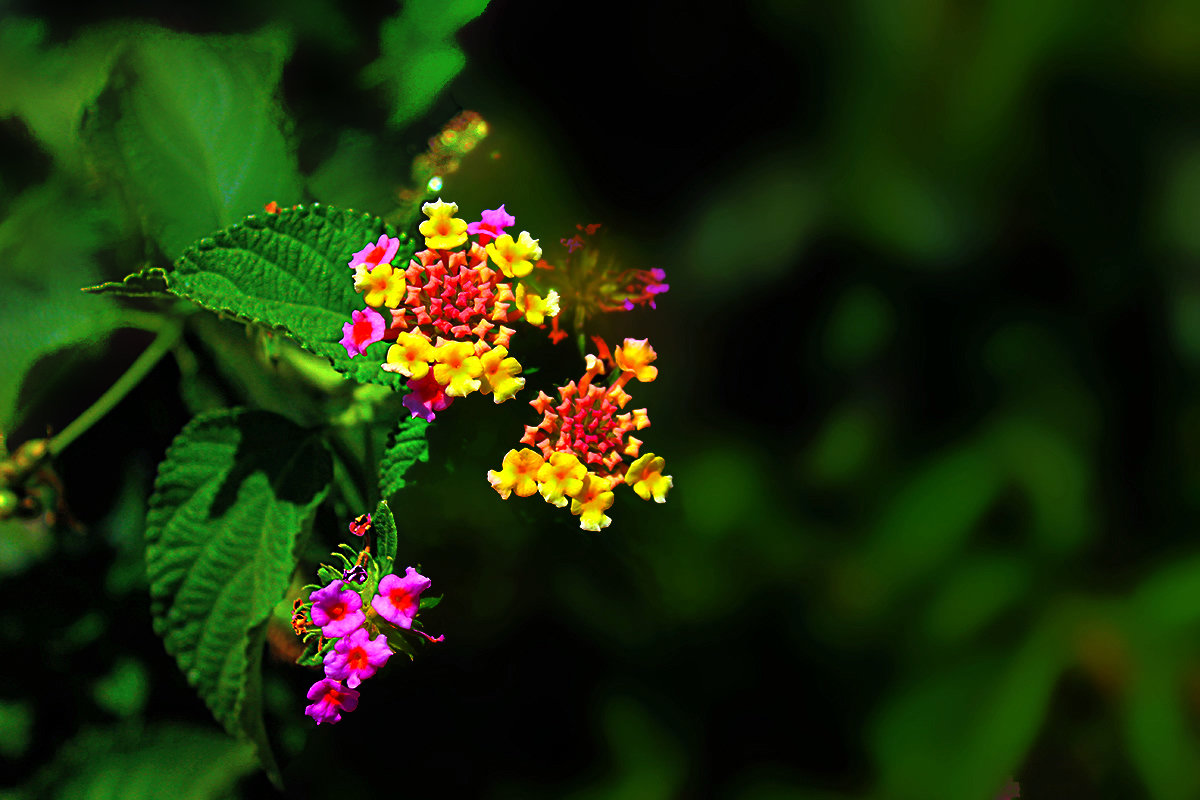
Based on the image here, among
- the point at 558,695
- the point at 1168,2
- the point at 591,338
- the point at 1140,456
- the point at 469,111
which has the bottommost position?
the point at 558,695

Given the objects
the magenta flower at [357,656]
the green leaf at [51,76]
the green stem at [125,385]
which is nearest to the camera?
the magenta flower at [357,656]

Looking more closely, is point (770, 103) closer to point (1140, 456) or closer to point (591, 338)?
point (591, 338)

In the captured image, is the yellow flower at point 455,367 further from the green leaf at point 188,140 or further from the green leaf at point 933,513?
the green leaf at point 933,513

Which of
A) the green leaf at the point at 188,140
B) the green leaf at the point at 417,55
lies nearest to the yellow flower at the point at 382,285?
the green leaf at the point at 188,140

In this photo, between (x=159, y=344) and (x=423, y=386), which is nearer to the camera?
(x=423, y=386)

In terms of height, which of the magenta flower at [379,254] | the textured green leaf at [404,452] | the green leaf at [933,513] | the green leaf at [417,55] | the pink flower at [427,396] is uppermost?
the green leaf at [417,55]

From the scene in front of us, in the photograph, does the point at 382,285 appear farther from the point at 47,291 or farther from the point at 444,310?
the point at 47,291

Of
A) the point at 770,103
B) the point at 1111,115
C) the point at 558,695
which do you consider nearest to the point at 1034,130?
the point at 1111,115
